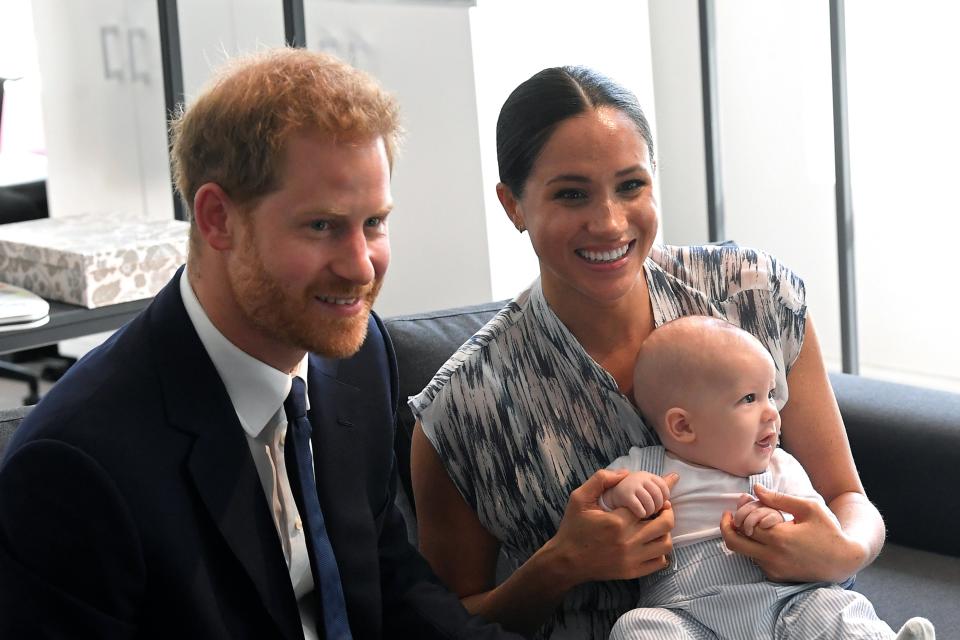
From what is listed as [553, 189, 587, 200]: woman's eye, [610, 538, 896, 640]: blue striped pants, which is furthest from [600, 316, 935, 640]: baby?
[553, 189, 587, 200]: woman's eye

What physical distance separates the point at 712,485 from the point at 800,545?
0.16 m

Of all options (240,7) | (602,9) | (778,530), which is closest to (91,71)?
(240,7)

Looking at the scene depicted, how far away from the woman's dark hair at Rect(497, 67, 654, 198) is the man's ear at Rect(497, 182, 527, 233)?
0.02 metres

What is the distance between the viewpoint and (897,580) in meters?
2.18

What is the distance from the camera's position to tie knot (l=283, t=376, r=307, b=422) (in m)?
1.44

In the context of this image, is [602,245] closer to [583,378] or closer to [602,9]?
[583,378]

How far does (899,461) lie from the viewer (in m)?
2.21

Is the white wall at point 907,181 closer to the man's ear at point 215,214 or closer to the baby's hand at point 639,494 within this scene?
the baby's hand at point 639,494

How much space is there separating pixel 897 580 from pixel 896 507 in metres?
0.14

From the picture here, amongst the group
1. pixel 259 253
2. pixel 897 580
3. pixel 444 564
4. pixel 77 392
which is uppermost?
pixel 259 253

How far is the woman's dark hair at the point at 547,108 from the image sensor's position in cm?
170

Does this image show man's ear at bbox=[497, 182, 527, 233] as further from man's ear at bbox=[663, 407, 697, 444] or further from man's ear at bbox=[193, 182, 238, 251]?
man's ear at bbox=[193, 182, 238, 251]

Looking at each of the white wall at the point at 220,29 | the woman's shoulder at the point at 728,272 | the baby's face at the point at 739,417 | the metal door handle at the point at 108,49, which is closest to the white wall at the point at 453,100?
the white wall at the point at 220,29

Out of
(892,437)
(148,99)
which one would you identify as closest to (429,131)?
(148,99)
